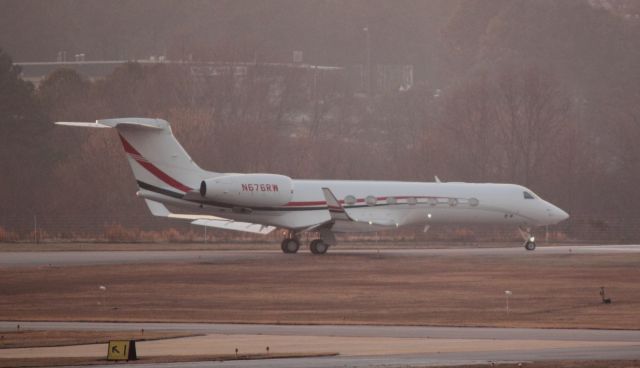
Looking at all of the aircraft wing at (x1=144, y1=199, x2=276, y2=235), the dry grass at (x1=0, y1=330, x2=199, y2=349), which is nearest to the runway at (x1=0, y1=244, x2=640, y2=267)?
the aircraft wing at (x1=144, y1=199, x2=276, y2=235)

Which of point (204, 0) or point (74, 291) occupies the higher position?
point (204, 0)

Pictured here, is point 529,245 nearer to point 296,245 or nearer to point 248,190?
point 296,245

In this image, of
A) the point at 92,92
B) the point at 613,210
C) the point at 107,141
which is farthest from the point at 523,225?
the point at 92,92

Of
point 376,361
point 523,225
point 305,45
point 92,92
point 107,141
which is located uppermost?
point 305,45

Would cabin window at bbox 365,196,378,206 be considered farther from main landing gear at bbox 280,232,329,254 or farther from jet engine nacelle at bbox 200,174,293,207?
jet engine nacelle at bbox 200,174,293,207

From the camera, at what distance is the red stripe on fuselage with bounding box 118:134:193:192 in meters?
46.4

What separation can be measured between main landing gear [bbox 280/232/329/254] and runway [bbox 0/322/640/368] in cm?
2085

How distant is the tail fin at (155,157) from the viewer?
46406mm

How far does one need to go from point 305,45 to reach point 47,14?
34351mm

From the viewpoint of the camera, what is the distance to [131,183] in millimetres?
71812

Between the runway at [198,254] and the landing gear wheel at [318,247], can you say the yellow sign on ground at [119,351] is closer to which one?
the runway at [198,254]

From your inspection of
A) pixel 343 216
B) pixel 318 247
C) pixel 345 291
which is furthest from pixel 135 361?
pixel 318 247

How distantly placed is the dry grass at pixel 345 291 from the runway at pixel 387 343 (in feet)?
5.04

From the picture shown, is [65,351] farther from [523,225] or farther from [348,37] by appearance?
[348,37]
